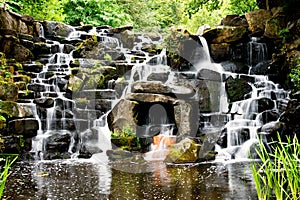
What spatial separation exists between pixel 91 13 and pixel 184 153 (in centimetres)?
1716

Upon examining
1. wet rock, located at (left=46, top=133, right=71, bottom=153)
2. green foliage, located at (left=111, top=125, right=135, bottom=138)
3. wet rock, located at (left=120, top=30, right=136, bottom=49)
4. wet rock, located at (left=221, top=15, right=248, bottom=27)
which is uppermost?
wet rock, located at (left=221, top=15, right=248, bottom=27)

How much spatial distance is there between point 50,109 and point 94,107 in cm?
142

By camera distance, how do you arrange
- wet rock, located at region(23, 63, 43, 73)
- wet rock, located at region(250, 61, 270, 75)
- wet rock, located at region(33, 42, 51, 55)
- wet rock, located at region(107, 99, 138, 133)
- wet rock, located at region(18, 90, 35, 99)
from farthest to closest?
wet rock, located at region(33, 42, 51, 55) < wet rock, located at region(250, 61, 270, 75) < wet rock, located at region(23, 63, 43, 73) < wet rock, located at region(18, 90, 35, 99) < wet rock, located at region(107, 99, 138, 133)

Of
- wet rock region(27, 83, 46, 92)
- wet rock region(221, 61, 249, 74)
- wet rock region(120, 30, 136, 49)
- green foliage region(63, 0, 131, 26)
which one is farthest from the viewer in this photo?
green foliage region(63, 0, 131, 26)

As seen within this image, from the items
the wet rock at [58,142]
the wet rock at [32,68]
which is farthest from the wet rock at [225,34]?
the wet rock at [58,142]

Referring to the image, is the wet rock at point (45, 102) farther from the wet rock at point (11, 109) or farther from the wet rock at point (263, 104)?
the wet rock at point (263, 104)

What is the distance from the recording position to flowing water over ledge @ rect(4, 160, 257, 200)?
5.75 metres

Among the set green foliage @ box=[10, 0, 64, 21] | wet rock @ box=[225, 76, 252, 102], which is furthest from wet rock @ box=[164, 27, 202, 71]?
green foliage @ box=[10, 0, 64, 21]

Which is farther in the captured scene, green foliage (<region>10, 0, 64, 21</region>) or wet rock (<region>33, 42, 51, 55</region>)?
green foliage (<region>10, 0, 64, 21</region>)

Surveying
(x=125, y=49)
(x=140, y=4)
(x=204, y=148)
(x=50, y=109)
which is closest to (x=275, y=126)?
(x=204, y=148)

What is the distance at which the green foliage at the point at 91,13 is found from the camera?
22719 mm

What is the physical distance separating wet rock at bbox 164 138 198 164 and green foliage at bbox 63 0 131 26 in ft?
51.9

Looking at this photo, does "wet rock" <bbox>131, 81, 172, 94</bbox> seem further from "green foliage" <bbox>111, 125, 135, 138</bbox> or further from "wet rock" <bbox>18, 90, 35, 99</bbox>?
"wet rock" <bbox>18, 90, 35, 99</bbox>

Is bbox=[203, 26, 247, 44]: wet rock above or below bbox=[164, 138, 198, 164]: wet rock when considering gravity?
above
